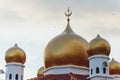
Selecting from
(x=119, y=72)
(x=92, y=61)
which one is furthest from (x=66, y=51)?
(x=119, y=72)

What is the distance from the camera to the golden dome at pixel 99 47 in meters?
39.5

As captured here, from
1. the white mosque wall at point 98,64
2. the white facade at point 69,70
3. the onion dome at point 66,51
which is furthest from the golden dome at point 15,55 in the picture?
the white mosque wall at point 98,64

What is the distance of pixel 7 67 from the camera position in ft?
142

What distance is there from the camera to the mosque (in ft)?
131

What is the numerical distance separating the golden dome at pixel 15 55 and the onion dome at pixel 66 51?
243 centimetres

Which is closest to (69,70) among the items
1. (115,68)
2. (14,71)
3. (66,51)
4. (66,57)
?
(66,57)

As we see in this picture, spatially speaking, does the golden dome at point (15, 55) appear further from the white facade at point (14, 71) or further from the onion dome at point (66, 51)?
the onion dome at point (66, 51)

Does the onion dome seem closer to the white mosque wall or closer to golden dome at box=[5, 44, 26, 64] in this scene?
golden dome at box=[5, 44, 26, 64]

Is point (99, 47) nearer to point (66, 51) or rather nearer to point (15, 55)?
point (66, 51)

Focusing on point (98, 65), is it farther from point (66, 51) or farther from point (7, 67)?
point (7, 67)

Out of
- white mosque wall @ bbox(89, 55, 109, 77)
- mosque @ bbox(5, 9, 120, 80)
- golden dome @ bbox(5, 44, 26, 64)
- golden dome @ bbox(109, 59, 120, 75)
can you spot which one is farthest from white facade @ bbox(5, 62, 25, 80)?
golden dome @ bbox(109, 59, 120, 75)

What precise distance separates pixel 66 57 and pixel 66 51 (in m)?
0.63

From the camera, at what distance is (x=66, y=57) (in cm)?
4231

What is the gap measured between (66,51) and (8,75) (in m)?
6.24
